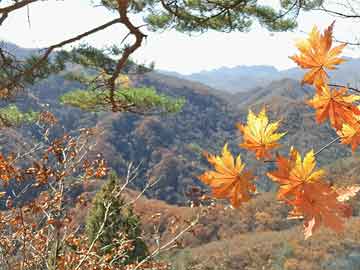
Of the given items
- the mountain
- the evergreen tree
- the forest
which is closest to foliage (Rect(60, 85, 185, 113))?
the forest

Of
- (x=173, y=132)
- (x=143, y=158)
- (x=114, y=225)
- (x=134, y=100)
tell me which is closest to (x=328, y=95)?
(x=134, y=100)

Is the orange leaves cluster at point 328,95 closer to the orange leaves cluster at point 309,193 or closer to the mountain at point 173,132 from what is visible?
the orange leaves cluster at point 309,193

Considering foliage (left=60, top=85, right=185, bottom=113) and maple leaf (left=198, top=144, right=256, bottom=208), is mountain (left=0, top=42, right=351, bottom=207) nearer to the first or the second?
foliage (left=60, top=85, right=185, bottom=113)

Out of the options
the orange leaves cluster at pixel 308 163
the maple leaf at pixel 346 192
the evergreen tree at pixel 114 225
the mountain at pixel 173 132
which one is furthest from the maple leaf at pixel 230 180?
the mountain at pixel 173 132

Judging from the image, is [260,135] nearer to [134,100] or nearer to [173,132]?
[134,100]

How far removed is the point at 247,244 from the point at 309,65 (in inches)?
1244

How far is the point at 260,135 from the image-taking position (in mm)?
562

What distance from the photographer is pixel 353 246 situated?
22.2 m

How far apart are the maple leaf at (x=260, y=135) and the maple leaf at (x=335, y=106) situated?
6 cm

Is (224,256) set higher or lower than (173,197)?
higher

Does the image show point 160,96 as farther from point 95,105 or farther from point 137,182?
point 137,182

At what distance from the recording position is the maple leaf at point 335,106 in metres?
0.58

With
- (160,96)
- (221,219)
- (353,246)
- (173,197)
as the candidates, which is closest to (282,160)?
(160,96)

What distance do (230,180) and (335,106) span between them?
17 cm
